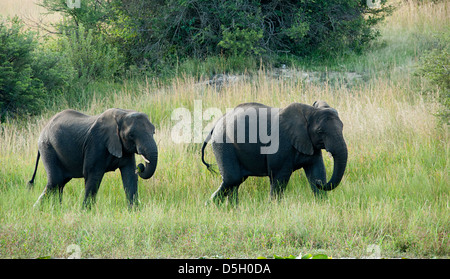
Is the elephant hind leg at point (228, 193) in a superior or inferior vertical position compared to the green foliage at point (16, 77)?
inferior

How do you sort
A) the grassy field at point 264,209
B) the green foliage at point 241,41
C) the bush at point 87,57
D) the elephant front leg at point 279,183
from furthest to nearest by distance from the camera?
the bush at point 87,57 → the green foliage at point 241,41 → the elephant front leg at point 279,183 → the grassy field at point 264,209

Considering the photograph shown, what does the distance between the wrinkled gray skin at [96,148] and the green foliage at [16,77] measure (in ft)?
17.5

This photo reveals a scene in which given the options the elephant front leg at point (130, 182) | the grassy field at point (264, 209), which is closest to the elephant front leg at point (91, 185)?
the grassy field at point (264, 209)

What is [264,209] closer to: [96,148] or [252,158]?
[252,158]

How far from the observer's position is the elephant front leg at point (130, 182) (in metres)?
6.45

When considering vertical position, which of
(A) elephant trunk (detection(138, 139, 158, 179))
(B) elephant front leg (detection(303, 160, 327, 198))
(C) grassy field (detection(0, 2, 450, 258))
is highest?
(A) elephant trunk (detection(138, 139, 158, 179))

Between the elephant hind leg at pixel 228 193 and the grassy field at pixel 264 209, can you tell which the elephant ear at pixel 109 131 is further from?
the elephant hind leg at pixel 228 193

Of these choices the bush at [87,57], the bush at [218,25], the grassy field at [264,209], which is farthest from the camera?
the bush at [218,25]

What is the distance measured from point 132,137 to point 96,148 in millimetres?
493

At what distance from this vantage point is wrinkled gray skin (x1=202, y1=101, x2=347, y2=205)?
6039 millimetres

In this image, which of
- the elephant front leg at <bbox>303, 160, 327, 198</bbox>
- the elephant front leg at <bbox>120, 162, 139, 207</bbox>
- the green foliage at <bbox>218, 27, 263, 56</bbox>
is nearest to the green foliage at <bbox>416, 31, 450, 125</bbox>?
the elephant front leg at <bbox>303, 160, 327, 198</bbox>

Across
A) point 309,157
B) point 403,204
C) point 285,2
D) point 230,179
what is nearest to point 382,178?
point 403,204

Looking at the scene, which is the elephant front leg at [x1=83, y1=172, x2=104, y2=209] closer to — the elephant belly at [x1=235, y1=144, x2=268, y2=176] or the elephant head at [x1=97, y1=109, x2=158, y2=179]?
the elephant head at [x1=97, y1=109, x2=158, y2=179]

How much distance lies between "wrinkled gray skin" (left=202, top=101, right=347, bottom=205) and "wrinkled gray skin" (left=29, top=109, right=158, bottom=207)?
3.27ft
